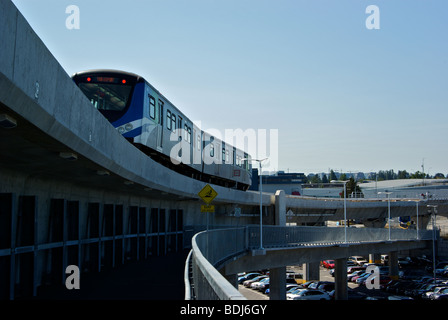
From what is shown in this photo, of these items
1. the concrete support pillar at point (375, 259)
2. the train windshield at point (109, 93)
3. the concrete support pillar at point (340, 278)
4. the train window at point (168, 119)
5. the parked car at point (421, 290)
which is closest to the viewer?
the train windshield at point (109, 93)

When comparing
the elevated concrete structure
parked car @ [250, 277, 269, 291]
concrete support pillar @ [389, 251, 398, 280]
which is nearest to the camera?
the elevated concrete structure

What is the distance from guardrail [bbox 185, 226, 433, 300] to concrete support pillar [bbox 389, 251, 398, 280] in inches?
326

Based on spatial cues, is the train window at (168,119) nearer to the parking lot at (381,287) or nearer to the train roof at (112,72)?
the train roof at (112,72)

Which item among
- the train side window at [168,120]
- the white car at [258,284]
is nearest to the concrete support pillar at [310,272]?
the white car at [258,284]

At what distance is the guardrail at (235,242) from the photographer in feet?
22.4

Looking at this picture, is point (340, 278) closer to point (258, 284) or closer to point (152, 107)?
point (258, 284)

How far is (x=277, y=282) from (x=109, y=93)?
760 inches

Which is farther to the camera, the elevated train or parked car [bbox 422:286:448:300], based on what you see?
parked car [bbox 422:286:448:300]

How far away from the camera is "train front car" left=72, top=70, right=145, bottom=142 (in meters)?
20.5

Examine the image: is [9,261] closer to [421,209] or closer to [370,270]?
[370,270]

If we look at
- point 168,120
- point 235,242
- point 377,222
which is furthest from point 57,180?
point 377,222

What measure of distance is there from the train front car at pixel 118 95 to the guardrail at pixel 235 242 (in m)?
5.68

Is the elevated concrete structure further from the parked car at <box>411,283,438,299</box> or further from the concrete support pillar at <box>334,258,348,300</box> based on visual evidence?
the parked car at <box>411,283,438,299</box>

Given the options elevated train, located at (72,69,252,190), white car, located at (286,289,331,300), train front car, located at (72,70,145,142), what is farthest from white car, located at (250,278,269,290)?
train front car, located at (72,70,145,142)
